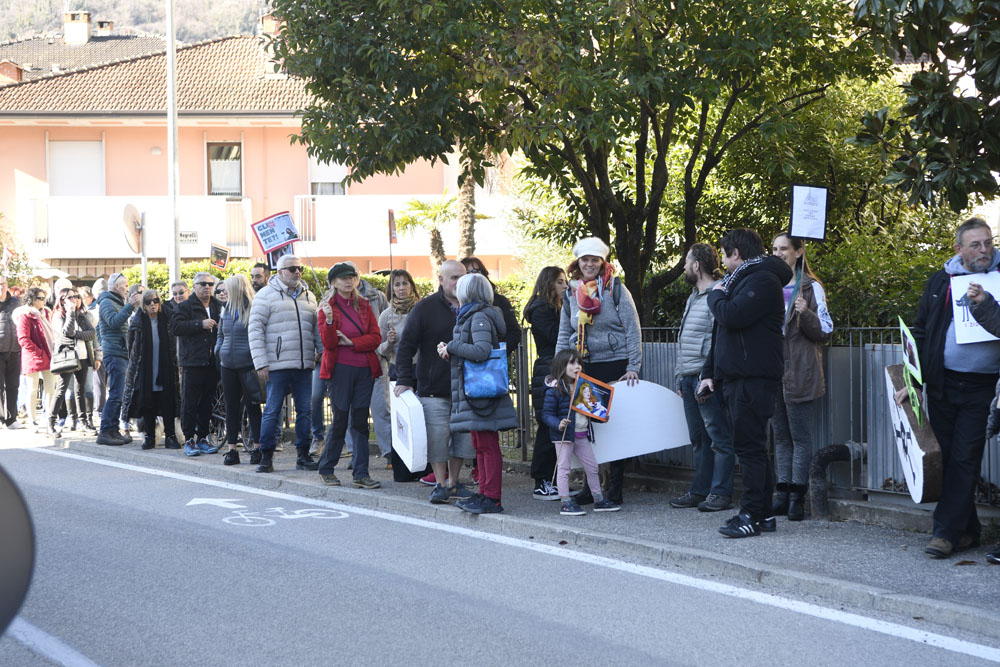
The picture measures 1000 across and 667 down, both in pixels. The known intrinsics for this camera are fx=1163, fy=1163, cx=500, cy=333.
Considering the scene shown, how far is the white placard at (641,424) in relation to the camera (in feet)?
29.5

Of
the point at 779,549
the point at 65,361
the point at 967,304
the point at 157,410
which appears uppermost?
the point at 967,304

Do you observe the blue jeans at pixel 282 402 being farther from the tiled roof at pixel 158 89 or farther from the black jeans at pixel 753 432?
the tiled roof at pixel 158 89

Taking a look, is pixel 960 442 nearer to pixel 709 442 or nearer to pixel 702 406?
pixel 702 406

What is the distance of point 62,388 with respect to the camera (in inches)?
606

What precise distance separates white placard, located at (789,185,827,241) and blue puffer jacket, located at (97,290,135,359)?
8.83m

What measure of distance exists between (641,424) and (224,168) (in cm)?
2667

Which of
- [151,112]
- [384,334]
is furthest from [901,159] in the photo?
[151,112]

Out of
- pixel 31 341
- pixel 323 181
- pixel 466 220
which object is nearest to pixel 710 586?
pixel 31 341

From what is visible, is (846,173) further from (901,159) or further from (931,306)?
(931,306)

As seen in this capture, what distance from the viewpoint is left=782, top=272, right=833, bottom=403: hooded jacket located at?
815 cm

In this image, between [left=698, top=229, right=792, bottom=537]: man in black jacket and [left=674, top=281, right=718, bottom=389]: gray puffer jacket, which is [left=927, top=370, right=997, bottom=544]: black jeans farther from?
[left=674, top=281, right=718, bottom=389]: gray puffer jacket

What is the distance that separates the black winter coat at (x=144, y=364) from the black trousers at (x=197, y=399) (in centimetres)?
40

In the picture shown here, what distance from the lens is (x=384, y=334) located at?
11195 mm

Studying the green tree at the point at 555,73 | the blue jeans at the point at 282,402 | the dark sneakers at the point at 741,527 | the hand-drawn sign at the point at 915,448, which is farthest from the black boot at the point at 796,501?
the blue jeans at the point at 282,402
